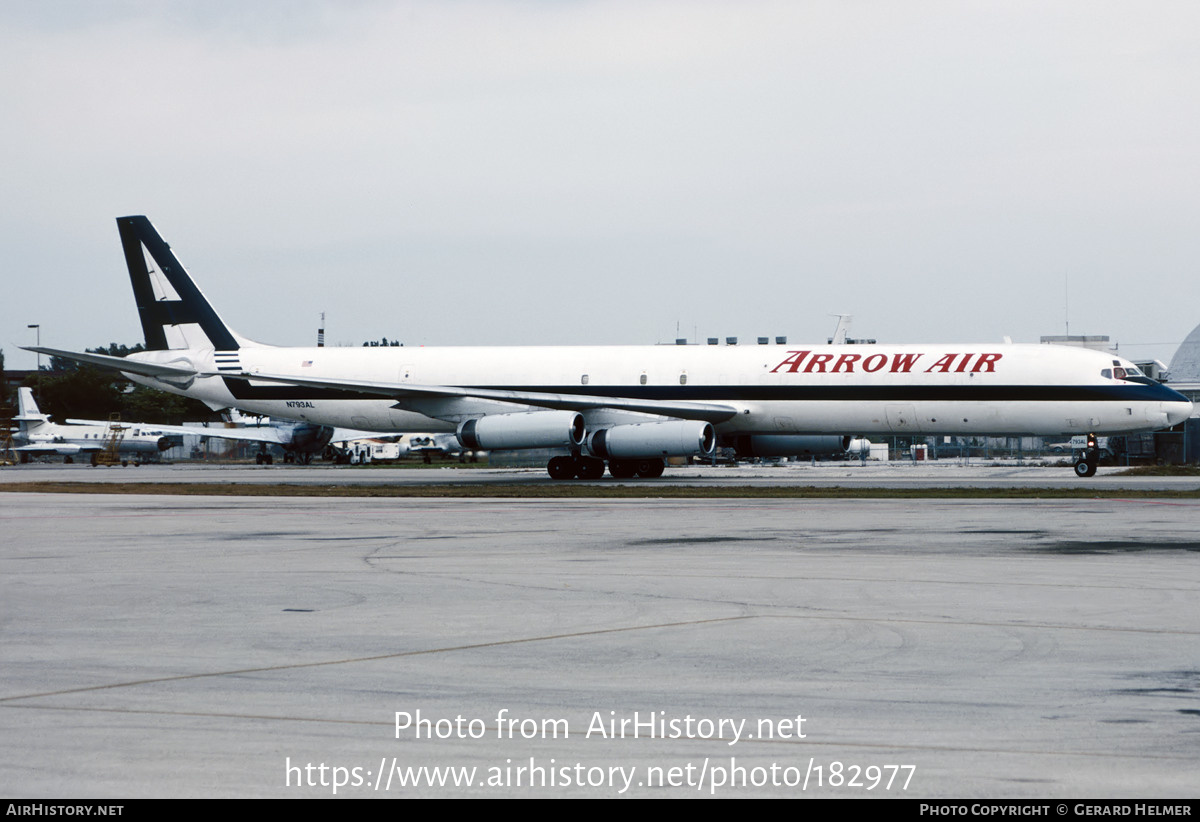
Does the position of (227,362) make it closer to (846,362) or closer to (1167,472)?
(846,362)

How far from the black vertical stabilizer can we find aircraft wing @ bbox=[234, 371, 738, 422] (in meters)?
6.24

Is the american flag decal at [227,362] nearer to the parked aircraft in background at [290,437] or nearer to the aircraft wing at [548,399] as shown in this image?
the aircraft wing at [548,399]

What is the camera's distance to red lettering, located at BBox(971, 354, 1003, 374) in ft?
120

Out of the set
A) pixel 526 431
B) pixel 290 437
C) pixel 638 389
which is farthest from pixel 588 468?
pixel 290 437

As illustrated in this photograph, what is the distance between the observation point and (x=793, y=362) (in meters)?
38.4

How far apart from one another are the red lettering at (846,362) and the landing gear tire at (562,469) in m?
8.54

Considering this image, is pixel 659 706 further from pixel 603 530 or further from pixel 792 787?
pixel 603 530

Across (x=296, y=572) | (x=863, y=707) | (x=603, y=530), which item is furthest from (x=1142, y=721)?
(x=603, y=530)

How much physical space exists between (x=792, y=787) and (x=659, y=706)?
5.17ft

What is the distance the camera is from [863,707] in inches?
276

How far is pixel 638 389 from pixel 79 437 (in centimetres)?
6477

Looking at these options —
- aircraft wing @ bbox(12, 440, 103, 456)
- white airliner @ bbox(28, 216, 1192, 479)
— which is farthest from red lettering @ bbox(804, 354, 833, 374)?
aircraft wing @ bbox(12, 440, 103, 456)

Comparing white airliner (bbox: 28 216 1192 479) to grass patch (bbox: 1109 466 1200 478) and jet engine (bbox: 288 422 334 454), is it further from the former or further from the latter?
jet engine (bbox: 288 422 334 454)

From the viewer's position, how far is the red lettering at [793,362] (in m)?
38.3
